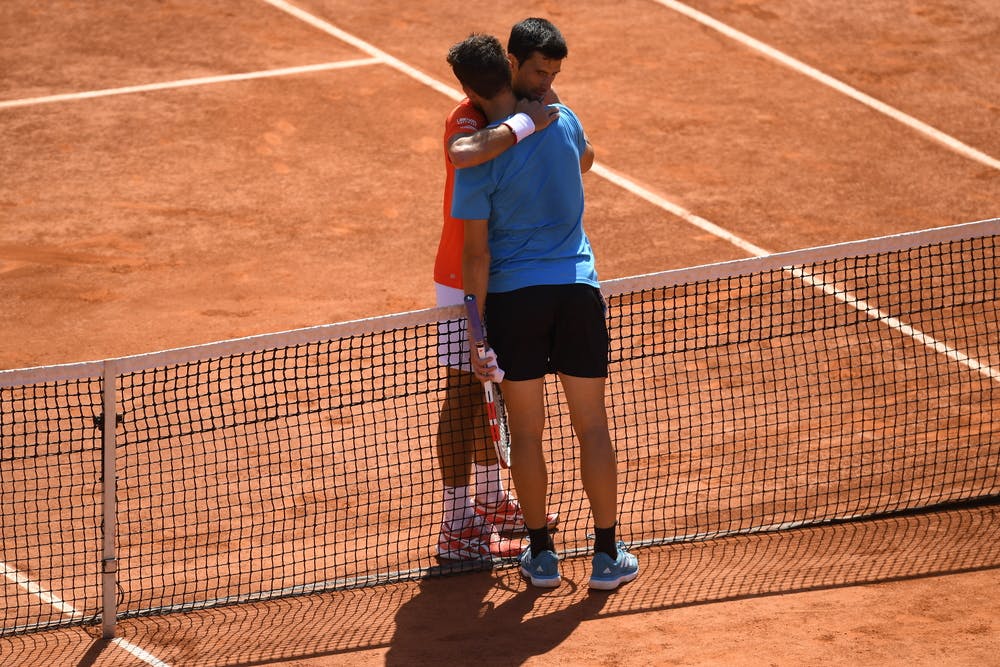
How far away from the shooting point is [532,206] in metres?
5.61

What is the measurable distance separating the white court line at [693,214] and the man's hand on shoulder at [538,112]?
1.92m

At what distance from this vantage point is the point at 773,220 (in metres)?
11.0

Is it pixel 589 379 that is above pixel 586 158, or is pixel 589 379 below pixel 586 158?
below

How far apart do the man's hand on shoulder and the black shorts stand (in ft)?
2.22

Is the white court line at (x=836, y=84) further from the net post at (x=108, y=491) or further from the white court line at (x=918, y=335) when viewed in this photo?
the net post at (x=108, y=491)

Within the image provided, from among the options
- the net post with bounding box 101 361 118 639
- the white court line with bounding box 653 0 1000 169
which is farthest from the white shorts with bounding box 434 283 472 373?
the white court line with bounding box 653 0 1000 169

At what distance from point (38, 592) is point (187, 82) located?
8098 millimetres

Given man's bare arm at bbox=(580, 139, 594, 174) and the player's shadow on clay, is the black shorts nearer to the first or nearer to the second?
man's bare arm at bbox=(580, 139, 594, 174)

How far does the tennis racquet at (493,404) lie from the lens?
18.6 feet

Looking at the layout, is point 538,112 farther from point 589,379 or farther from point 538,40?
point 589,379

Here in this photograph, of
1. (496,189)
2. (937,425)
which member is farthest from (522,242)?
(937,425)

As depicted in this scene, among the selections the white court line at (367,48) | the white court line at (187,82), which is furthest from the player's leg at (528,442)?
the white court line at (187,82)

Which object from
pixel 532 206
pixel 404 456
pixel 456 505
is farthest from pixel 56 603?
pixel 532 206

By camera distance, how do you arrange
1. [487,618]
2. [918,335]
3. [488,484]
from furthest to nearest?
[918,335] → [488,484] → [487,618]
